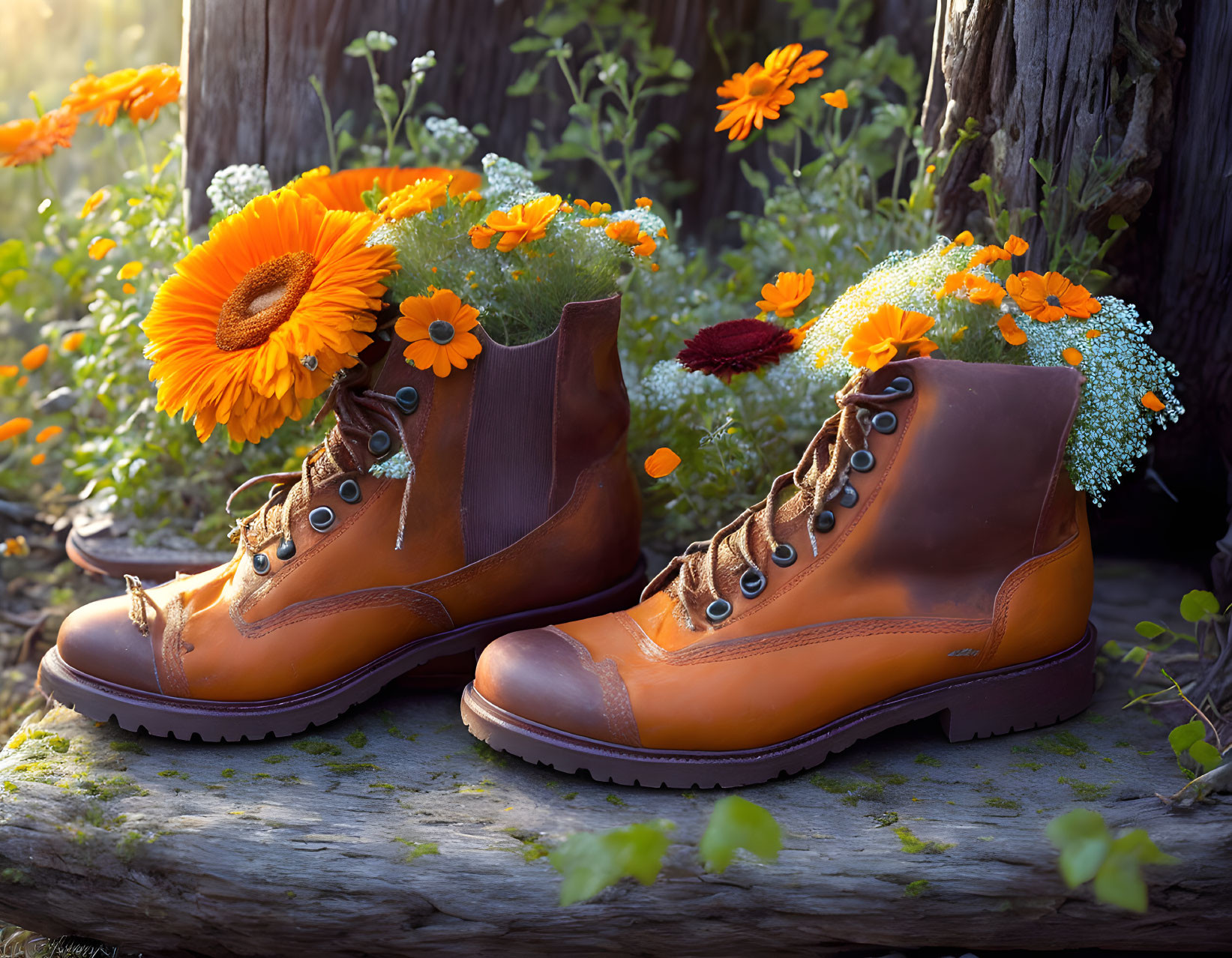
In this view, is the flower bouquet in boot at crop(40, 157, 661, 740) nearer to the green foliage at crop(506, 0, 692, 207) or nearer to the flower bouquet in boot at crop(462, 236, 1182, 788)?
the flower bouquet in boot at crop(462, 236, 1182, 788)

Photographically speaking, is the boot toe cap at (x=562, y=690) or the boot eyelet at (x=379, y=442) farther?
the boot eyelet at (x=379, y=442)

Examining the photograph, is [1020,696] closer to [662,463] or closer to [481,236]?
[662,463]

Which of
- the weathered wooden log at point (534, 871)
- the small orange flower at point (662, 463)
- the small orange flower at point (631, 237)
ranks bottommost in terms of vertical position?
the weathered wooden log at point (534, 871)

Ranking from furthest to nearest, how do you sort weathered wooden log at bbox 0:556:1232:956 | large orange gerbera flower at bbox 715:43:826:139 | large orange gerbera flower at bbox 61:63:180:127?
large orange gerbera flower at bbox 61:63:180:127 → large orange gerbera flower at bbox 715:43:826:139 → weathered wooden log at bbox 0:556:1232:956

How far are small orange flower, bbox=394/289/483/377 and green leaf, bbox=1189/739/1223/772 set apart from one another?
1228 mm

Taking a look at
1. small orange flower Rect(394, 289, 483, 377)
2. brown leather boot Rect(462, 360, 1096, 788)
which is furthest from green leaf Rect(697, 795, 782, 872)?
small orange flower Rect(394, 289, 483, 377)

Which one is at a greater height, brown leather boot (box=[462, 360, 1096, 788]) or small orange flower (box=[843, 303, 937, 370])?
small orange flower (box=[843, 303, 937, 370])

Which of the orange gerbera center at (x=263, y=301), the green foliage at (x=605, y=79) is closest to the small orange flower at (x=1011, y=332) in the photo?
the orange gerbera center at (x=263, y=301)

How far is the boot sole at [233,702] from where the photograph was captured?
1.60 metres

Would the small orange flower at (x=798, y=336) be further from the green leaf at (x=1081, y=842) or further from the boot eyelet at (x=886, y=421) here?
the green leaf at (x=1081, y=842)

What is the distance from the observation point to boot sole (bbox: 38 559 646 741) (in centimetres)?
160

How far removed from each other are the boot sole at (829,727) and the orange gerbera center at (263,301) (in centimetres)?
66

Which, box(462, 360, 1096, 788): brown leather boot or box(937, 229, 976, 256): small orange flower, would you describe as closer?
box(462, 360, 1096, 788): brown leather boot

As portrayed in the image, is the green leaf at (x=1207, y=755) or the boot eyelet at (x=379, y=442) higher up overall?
the boot eyelet at (x=379, y=442)
